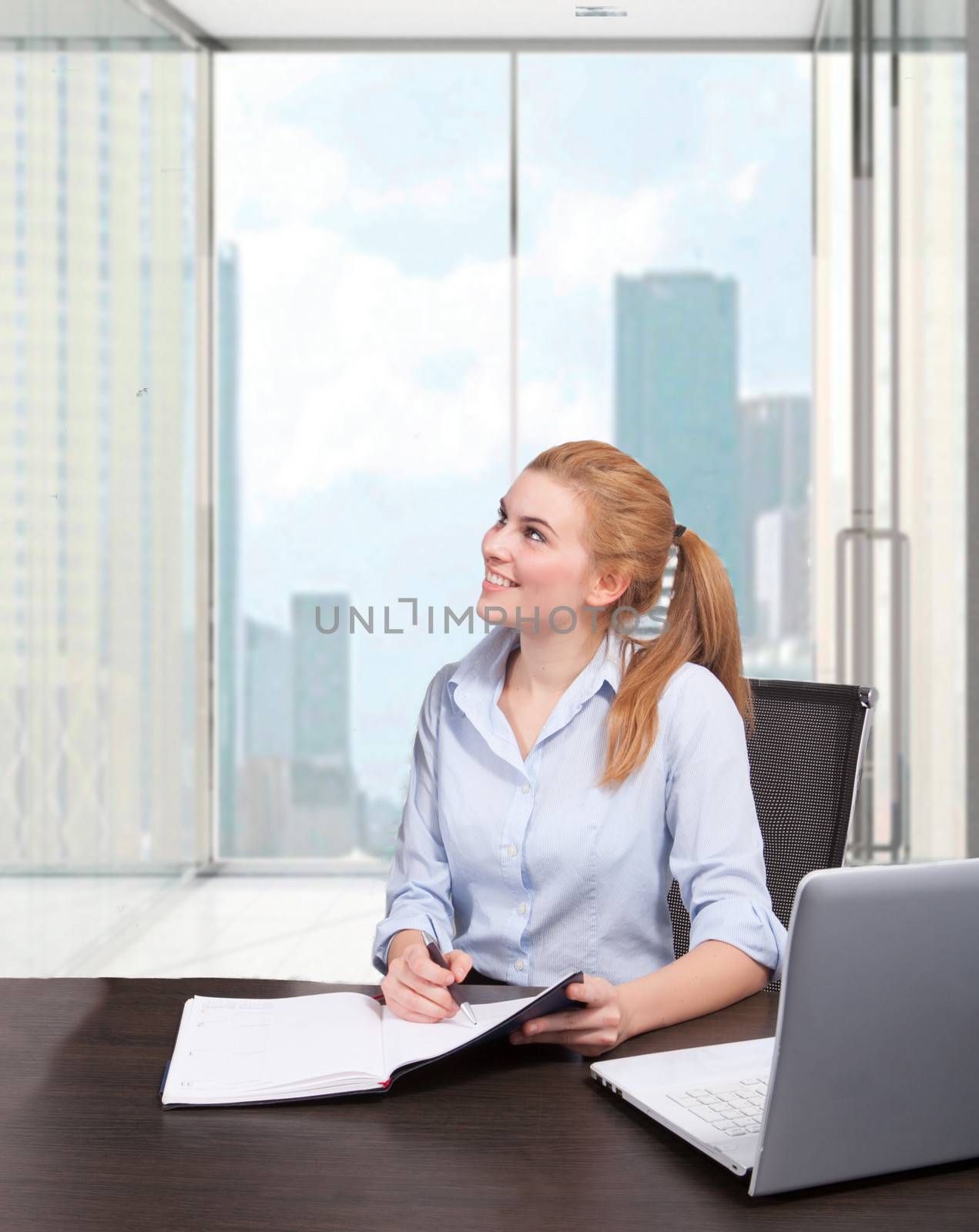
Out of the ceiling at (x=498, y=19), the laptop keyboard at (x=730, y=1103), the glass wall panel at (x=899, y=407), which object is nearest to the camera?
the laptop keyboard at (x=730, y=1103)

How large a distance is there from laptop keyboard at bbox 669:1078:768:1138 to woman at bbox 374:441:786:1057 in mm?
296

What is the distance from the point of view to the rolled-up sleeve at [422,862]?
52.7 inches

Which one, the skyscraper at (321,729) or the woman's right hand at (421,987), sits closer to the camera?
the woman's right hand at (421,987)

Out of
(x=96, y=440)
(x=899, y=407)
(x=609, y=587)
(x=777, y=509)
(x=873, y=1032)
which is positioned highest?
(x=899, y=407)

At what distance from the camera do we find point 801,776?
1500mm

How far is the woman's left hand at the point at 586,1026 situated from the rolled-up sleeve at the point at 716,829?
239 millimetres

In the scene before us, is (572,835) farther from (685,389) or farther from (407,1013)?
(685,389)

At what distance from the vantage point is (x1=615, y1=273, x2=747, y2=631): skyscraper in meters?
3.97

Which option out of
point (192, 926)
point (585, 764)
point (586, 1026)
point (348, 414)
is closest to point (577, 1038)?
point (586, 1026)

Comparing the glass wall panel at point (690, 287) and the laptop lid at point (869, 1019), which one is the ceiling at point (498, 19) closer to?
the glass wall panel at point (690, 287)

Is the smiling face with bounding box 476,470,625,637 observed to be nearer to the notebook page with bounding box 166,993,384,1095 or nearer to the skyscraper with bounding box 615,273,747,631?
the notebook page with bounding box 166,993,384,1095

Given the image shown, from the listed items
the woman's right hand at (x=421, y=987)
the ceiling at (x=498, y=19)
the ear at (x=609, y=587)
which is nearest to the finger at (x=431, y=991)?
the woman's right hand at (x=421, y=987)

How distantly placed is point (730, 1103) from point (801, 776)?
0.70 m

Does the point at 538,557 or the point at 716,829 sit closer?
the point at 716,829
